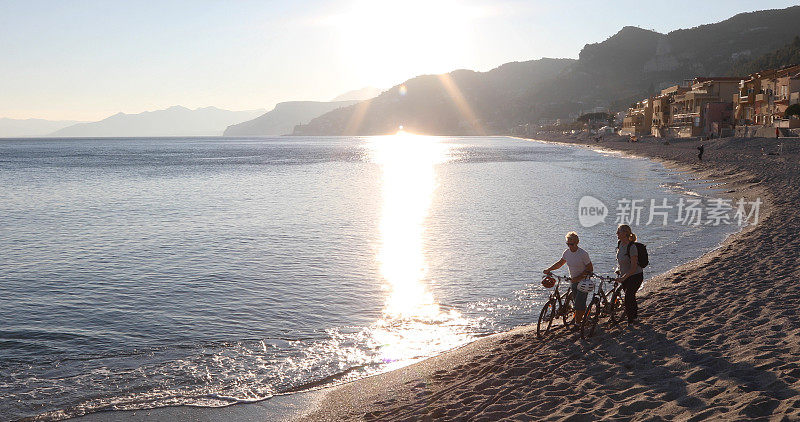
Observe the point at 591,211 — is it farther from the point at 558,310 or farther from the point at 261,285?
the point at 558,310

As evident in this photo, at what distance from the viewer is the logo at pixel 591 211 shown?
3171 centimetres

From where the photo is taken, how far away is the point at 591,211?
1430 inches

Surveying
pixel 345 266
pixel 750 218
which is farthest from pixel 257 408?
pixel 750 218

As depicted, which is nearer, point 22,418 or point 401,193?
point 22,418

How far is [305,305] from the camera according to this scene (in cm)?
1587

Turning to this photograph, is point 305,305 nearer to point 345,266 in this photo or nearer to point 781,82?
point 345,266

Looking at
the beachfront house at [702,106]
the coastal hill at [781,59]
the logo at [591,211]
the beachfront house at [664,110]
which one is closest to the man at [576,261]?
the logo at [591,211]

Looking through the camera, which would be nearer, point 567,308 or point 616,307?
point 567,308

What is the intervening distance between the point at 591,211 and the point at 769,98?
6799cm

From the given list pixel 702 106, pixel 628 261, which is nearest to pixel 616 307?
pixel 628 261

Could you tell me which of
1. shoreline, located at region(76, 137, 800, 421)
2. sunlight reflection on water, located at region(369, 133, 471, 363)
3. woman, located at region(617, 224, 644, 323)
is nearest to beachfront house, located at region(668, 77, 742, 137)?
sunlight reflection on water, located at region(369, 133, 471, 363)

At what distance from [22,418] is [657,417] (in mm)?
9619

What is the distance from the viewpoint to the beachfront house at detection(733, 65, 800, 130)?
3076 inches

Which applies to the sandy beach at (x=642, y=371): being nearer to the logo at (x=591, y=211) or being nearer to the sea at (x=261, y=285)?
the sea at (x=261, y=285)
